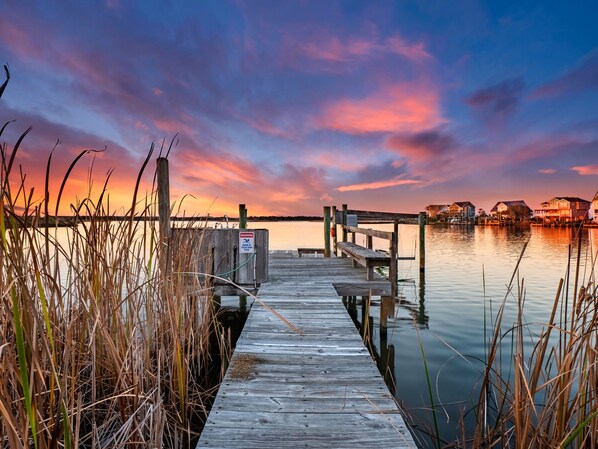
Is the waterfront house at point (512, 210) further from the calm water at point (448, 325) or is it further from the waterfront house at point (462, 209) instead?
the calm water at point (448, 325)

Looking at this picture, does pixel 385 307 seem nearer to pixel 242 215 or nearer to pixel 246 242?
pixel 246 242

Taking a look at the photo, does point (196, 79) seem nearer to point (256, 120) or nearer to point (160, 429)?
point (256, 120)

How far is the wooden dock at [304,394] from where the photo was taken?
6.70ft

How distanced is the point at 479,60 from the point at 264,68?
15.7 metres

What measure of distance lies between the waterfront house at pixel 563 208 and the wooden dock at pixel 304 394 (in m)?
102

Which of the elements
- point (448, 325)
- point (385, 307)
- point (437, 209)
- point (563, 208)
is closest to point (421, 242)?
point (448, 325)

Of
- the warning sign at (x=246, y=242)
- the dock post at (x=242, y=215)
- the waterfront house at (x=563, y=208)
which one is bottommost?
the warning sign at (x=246, y=242)

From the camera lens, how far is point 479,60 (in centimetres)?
2233

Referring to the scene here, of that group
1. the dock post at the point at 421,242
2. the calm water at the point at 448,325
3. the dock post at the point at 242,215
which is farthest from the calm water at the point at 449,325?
the dock post at the point at 242,215

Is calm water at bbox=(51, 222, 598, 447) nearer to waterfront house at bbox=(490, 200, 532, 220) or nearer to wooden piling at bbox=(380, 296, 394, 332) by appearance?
wooden piling at bbox=(380, 296, 394, 332)

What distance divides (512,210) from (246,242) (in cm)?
12025

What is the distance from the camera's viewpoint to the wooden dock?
2043 mm

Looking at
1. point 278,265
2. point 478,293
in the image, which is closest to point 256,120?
point 278,265

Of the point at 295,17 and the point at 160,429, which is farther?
the point at 295,17
